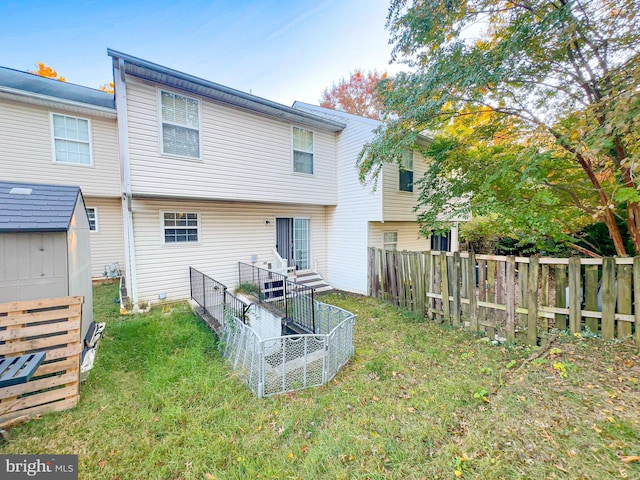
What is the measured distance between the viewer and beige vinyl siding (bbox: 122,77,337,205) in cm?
612

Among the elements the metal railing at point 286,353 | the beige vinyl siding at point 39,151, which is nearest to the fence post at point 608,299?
the metal railing at point 286,353

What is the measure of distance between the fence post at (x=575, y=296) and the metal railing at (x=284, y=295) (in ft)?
14.7

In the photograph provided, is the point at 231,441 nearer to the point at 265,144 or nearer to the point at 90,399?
the point at 90,399

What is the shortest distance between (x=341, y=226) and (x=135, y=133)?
6.71 metres

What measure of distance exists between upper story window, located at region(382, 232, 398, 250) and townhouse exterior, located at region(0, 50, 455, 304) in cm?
6

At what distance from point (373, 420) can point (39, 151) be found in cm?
1210

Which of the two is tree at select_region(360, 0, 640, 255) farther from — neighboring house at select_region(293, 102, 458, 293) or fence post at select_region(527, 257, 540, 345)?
neighboring house at select_region(293, 102, 458, 293)

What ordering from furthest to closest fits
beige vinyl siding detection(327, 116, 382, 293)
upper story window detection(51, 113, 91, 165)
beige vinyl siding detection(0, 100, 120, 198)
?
beige vinyl siding detection(327, 116, 382, 293) → upper story window detection(51, 113, 91, 165) → beige vinyl siding detection(0, 100, 120, 198)

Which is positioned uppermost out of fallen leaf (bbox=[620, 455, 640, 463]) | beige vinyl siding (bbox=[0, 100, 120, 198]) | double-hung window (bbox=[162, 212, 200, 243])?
beige vinyl siding (bbox=[0, 100, 120, 198])

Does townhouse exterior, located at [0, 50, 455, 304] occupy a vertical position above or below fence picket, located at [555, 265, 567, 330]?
above

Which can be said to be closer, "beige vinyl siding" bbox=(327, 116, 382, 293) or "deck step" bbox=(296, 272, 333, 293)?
"beige vinyl siding" bbox=(327, 116, 382, 293)

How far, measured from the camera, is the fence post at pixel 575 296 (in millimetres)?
4105

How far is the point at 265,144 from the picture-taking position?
26.5 feet

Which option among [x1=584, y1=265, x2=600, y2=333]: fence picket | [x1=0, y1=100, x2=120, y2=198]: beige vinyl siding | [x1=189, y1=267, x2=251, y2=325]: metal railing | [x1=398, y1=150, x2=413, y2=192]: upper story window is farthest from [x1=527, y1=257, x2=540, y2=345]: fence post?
[x1=0, y1=100, x2=120, y2=198]: beige vinyl siding
